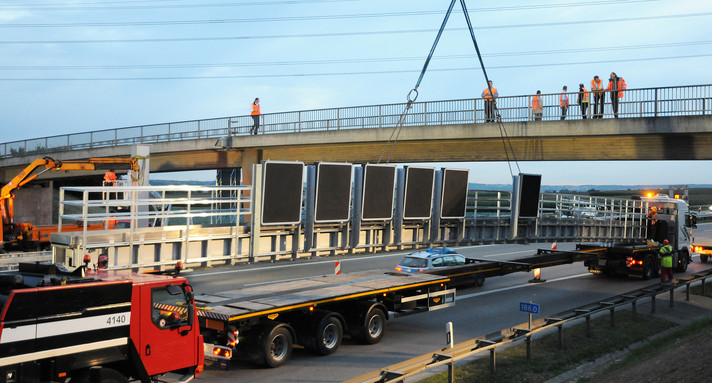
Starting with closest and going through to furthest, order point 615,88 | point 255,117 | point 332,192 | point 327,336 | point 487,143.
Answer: point 327,336 → point 332,192 → point 615,88 → point 487,143 → point 255,117

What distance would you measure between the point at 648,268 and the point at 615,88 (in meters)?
7.58

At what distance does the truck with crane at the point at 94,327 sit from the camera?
7555mm

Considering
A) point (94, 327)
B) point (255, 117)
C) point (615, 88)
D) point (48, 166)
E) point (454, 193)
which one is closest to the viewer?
point (94, 327)

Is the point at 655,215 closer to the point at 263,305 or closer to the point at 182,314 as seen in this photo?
the point at 263,305

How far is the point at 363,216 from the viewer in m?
14.4

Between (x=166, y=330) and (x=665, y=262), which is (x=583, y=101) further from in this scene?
(x=166, y=330)

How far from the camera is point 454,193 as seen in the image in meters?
16.4

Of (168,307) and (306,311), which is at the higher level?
(168,307)

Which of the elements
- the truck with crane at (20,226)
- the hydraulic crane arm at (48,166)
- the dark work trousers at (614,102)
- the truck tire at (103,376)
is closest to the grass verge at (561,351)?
the truck tire at (103,376)

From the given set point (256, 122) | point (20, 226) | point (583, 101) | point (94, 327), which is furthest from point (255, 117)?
point (94, 327)

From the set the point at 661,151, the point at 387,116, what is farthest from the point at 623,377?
the point at 387,116

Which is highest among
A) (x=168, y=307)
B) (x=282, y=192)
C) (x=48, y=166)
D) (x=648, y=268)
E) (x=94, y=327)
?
(x=48, y=166)

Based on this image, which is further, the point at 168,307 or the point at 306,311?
the point at 306,311

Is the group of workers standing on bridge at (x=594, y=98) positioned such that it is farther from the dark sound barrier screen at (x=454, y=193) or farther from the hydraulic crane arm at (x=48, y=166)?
the hydraulic crane arm at (x=48, y=166)
